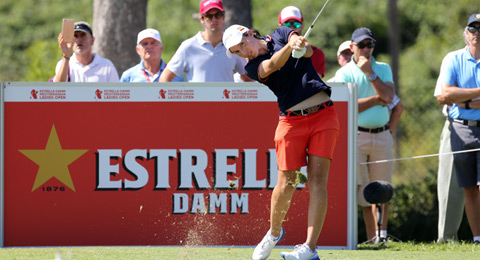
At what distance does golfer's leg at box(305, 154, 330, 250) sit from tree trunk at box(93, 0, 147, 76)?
18.3 feet

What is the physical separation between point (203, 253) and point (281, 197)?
1.00 m

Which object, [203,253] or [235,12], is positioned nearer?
[203,253]

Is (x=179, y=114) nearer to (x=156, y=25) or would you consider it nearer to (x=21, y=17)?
(x=156, y=25)

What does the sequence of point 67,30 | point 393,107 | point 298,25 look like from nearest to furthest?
point 67,30, point 298,25, point 393,107

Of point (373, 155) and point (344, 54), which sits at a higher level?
point (344, 54)

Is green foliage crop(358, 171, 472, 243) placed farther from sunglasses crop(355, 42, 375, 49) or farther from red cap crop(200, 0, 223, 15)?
red cap crop(200, 0, 223, 15)

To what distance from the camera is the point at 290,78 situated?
6.39 meters

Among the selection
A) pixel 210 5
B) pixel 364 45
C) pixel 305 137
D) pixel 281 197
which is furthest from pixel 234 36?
pixel 364 45

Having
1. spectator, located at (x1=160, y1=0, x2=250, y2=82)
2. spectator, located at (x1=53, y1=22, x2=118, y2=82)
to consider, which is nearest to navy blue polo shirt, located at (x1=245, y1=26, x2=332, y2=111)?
spectator, located at (x1=160, y1=0, x2=250, y2=82)

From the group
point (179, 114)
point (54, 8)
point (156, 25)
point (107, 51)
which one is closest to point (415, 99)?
point (107, 51)

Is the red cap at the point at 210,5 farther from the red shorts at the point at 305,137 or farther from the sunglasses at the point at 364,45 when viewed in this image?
the red shorts at the point at 305,137

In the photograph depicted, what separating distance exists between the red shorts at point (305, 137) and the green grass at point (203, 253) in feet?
3.10

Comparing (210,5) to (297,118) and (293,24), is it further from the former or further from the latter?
(297,118)

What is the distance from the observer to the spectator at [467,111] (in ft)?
27.8
